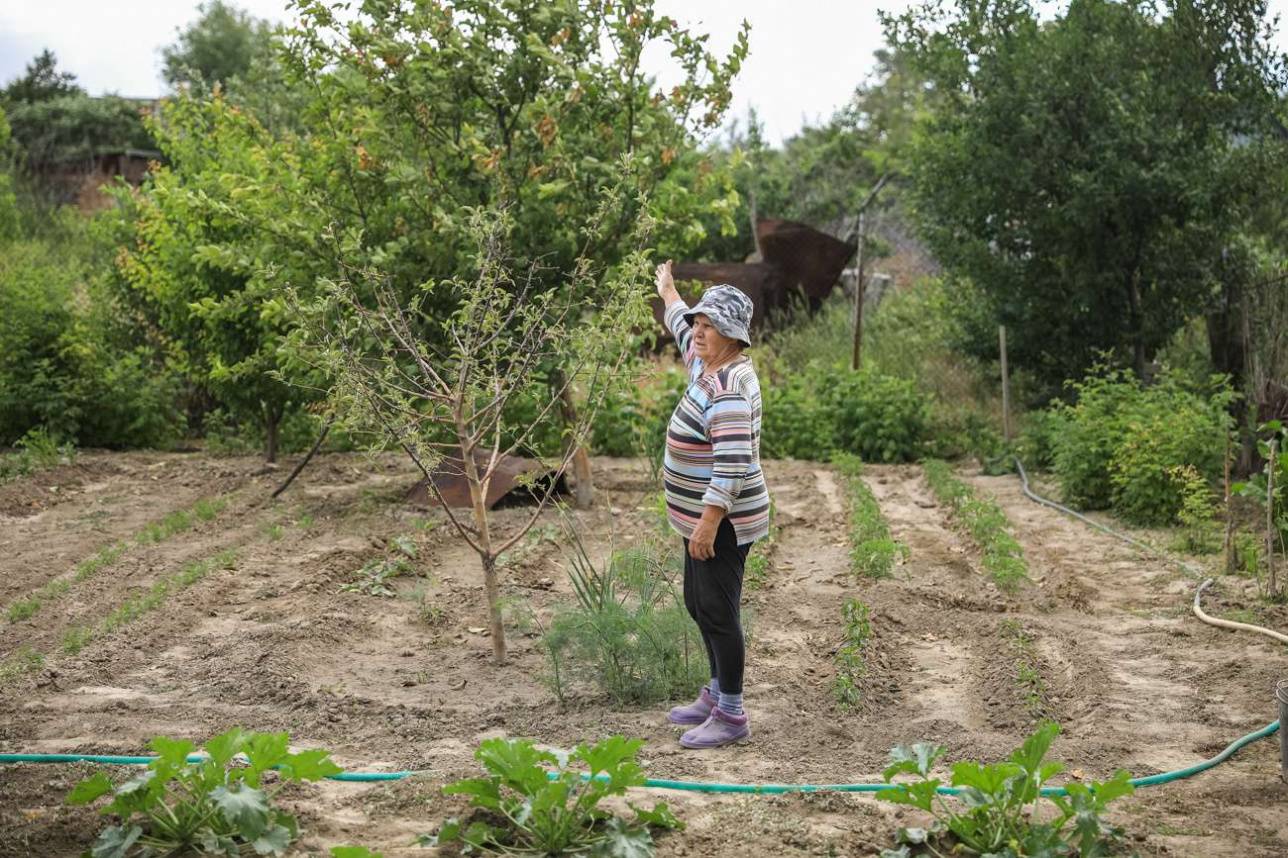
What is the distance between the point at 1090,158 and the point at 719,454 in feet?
30.7

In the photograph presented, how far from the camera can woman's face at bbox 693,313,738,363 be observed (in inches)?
201

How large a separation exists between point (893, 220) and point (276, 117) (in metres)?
11.0

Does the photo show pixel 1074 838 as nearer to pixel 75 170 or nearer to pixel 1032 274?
pixel 1032 274

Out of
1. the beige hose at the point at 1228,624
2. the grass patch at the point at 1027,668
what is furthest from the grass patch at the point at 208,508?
the beige hose at the point at 1228,624

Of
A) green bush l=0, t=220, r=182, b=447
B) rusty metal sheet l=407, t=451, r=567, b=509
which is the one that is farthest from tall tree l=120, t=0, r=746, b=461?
green bush l=0, t=220, r=182, b=447

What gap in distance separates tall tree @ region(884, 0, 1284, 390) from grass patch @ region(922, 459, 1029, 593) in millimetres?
2564

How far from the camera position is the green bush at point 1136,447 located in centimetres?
1020

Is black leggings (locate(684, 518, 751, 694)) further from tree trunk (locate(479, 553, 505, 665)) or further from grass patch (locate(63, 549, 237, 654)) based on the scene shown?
grass patch (locate(63, 549, 237, 654))

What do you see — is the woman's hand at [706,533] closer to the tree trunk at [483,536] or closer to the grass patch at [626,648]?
the grass patch at [626,648]

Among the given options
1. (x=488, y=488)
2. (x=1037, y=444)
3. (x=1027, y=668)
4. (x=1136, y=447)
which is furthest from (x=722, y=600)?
(x=1037, y=444)

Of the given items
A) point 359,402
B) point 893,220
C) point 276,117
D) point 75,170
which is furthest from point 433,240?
point 75,170

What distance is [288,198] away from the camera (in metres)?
10.0

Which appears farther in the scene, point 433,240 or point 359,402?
point 433,240

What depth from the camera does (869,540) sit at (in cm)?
889
